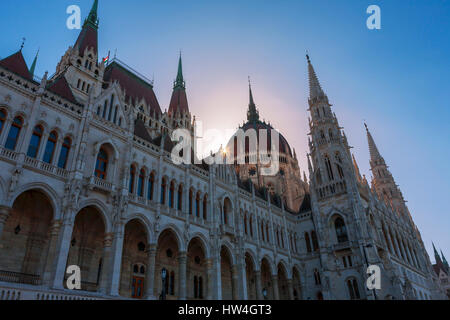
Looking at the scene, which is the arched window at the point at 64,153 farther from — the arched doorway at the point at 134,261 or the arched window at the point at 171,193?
the arched window at the point at 171,193

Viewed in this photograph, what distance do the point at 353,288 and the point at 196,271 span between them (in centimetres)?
1793

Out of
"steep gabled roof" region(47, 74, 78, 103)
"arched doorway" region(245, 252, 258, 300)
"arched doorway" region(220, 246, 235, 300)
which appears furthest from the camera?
"arched doorway" region(245, 252, 258, 300)

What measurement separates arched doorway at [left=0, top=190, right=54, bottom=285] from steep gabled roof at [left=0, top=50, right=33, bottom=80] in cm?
827

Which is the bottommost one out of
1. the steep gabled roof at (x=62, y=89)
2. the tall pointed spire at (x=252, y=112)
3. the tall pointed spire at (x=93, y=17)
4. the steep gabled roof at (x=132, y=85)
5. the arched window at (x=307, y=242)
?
the arched window at (x=307, y=242)

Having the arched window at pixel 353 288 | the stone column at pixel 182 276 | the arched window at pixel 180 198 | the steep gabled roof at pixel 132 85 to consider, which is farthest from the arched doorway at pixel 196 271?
the steep gabled roof at pixel 132 85

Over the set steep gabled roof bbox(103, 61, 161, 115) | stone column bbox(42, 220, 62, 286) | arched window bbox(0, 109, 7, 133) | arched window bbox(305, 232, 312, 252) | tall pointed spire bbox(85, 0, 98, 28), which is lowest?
stone column bbox(42, 220, 62, 286)

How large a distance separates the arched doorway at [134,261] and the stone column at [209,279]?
5308 mm

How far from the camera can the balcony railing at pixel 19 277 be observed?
17078 millimetres

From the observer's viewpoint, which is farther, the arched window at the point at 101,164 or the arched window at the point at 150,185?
the arched window at the point at 150,185

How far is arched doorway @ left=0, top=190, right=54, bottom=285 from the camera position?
59.0ft

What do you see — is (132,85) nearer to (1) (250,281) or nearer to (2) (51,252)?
(2) (51,252)

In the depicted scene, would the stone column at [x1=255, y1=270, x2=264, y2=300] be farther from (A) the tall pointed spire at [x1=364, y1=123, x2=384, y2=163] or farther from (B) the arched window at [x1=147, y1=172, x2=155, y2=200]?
(A) the tall pointed spire at [x1=364, y1=123, x2=384, y2=163]

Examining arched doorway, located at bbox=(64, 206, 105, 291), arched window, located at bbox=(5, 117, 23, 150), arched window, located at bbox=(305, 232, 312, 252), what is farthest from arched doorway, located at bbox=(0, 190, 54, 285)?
arched window, located at bbox=(305, 232, 312, 252)

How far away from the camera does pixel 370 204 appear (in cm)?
4241
